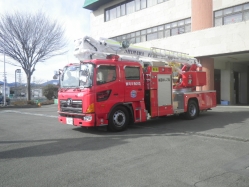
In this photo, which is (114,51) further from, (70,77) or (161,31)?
(161,31)

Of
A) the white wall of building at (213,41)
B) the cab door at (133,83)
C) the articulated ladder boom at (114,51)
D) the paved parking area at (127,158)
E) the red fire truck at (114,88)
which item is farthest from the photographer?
the white wall of building at (213,41)

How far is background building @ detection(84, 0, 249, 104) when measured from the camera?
17641mm

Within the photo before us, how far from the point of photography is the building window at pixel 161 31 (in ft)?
68.6

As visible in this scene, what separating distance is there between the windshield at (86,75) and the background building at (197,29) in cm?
1335

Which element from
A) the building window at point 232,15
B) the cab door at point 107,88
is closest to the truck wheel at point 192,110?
the cab door at point 107,88

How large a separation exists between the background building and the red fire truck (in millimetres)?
8915

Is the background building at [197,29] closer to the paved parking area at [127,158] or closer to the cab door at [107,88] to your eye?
the paved parking area at [127,158]

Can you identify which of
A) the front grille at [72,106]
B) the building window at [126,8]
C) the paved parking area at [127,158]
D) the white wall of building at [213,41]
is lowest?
the paved parking area at [127,158]

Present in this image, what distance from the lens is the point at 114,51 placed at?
9633 mm

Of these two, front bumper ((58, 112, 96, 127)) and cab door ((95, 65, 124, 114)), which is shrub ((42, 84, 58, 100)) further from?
cab door ((95, 65, 124, 114))

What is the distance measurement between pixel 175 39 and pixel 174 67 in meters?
9.66

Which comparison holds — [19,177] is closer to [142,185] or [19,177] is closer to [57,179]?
[57,179]

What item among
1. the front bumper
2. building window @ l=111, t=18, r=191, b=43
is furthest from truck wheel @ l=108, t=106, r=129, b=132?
building window @ l=111, t=18, r=191, b=43

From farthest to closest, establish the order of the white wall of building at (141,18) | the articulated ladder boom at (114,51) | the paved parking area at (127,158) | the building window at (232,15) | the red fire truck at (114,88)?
1. the white wall of building at (141,18)
2. the building window at (232,15)
3. the articulated ladder boom at (114,51)
4. the red fire truck at (114,88)
5. the paved parking area at (127,158)
